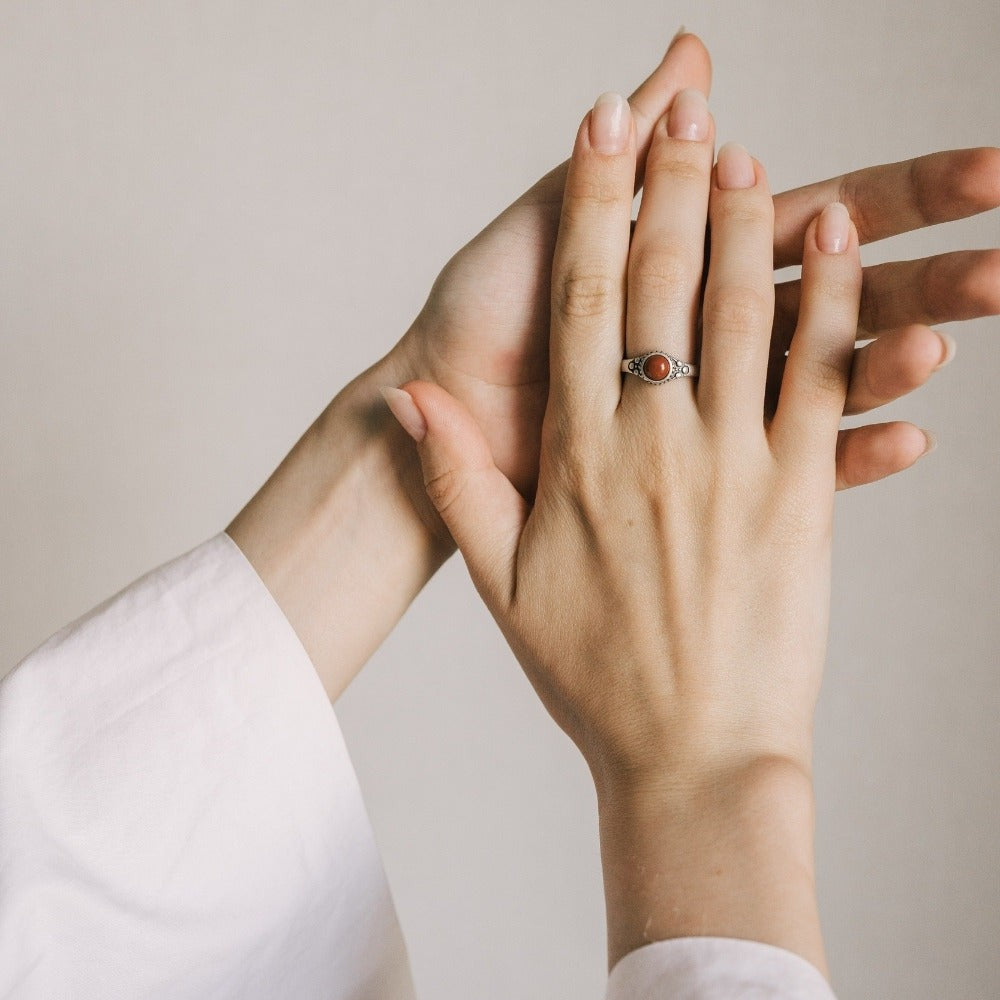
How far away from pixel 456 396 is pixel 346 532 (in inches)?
5.0

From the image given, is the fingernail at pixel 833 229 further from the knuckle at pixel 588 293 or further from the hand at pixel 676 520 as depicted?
the knuckle at pixel 588 293

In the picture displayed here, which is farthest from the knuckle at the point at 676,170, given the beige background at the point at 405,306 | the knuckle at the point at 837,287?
the beige background at the point at 405,306

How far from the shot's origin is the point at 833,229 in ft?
2.24

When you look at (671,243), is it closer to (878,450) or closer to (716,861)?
(878,450)

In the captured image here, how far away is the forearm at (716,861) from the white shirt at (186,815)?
0.74 ft

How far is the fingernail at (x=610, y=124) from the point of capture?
0.69 meters

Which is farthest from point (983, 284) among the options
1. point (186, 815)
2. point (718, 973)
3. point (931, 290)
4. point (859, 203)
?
point (186, 815)

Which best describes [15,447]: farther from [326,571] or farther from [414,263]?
[326,571]

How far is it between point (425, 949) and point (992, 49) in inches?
54.3

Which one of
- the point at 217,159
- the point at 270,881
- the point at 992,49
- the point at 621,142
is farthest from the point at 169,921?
the point at 992,49

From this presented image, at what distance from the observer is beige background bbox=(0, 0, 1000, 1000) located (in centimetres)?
131

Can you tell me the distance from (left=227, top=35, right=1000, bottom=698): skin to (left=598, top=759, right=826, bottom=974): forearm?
239 mm

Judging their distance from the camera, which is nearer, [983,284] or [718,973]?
[718,973]

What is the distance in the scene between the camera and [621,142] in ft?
2.29
